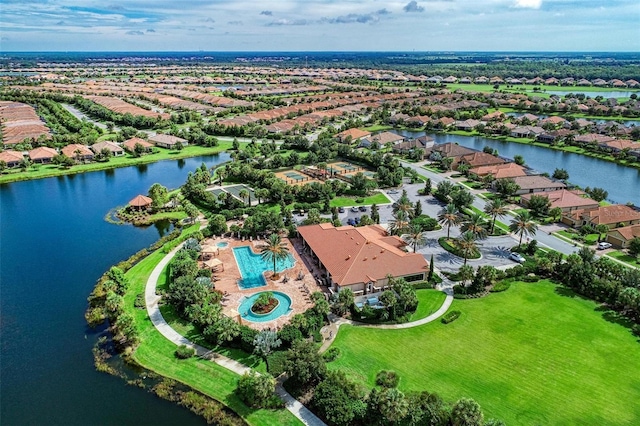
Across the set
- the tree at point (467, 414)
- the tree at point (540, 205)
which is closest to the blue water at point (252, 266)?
the tree at point (467, 414)

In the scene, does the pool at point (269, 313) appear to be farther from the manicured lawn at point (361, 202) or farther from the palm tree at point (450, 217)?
the manicured lawn at point (361, 202)

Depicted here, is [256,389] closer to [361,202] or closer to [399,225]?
[399,225]

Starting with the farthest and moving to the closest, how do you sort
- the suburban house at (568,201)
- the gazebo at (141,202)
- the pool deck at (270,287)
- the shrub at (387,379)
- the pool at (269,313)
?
the gazebo at (141,202)
the suburban house at (568,201)
the pool deck at (270,287)
the pool at (269,313)
the shrub at (387,379)

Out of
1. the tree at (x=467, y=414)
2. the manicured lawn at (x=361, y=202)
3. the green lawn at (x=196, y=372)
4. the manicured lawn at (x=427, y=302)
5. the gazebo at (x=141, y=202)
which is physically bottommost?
the green lawn at (x=196, y=372)

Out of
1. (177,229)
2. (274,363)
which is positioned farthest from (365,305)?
(177,229)

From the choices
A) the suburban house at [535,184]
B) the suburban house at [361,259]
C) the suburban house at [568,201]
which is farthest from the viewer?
the suburban house at [535,184]

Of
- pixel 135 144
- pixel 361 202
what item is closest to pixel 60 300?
pixel 361 202

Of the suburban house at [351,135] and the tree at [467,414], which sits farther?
the suburban house at [351,135]
